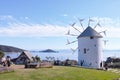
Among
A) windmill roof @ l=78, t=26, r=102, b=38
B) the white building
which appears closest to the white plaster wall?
the white building

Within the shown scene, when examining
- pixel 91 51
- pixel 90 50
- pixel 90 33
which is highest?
pixel 90 33

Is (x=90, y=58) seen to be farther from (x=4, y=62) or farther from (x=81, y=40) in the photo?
(x=4, y=62)

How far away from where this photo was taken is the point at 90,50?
219ft

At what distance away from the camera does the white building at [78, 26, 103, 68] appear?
219 feet

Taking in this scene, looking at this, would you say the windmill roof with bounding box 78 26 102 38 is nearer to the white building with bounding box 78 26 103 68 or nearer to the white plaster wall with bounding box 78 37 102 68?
the white building with bounding box 78 26 103 68

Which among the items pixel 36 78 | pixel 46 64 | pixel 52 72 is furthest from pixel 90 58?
pixel 36 78

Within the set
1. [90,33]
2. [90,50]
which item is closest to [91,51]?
[90,50]

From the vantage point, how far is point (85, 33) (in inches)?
2697

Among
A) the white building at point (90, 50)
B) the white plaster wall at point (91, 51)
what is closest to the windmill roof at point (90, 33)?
the white building at point (90, 50)

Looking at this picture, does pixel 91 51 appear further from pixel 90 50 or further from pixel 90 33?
pixel 90 33

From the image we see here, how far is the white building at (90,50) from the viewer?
66750 millimetres

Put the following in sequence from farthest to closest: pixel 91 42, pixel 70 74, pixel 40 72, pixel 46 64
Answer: pixel 91 42
pixel 46 64
pixel 70 74
pixel 40 72

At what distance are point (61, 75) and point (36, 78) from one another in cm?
451

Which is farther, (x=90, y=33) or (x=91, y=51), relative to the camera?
(x=90, y=33)
